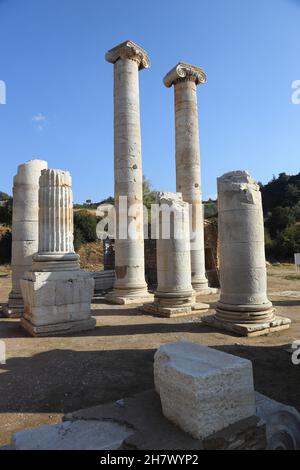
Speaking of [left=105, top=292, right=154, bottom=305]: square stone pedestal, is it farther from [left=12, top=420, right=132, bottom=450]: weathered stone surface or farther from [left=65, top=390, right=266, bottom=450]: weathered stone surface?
[left=12, top=420, right=132, bottom=450]: weathered stone surface

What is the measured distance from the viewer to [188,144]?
15.4 meters

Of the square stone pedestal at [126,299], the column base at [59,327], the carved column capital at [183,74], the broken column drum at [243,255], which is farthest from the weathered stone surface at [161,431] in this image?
the carved column capital at [183,74]

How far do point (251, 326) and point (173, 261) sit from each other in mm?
3449

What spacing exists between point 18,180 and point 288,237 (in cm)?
2996

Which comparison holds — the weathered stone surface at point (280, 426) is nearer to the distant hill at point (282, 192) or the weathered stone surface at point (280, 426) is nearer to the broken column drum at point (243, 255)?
the broken column drum at point (243, 255)

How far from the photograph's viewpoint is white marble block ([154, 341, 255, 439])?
2.92 metres

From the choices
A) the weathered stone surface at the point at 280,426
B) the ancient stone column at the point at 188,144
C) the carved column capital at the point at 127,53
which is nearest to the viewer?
the weathered stone surface at the point at 280,426

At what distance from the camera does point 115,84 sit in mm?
14383

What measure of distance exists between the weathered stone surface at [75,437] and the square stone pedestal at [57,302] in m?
5.17

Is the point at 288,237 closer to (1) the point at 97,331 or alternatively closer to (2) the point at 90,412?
(1) the point at 97,331

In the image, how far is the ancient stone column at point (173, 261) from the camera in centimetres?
1047

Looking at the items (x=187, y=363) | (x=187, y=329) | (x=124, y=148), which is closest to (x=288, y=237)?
(x=124, y=148)

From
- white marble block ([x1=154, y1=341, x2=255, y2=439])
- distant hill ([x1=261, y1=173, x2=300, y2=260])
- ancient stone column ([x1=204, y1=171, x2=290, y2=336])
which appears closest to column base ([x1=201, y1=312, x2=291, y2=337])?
ancient stone column ([x1=204, y1=171, x2=290, y2=336])

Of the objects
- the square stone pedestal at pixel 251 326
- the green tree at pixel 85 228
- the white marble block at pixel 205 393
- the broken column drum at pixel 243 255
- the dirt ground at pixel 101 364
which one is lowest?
the dirt ground at pixel 101 364
